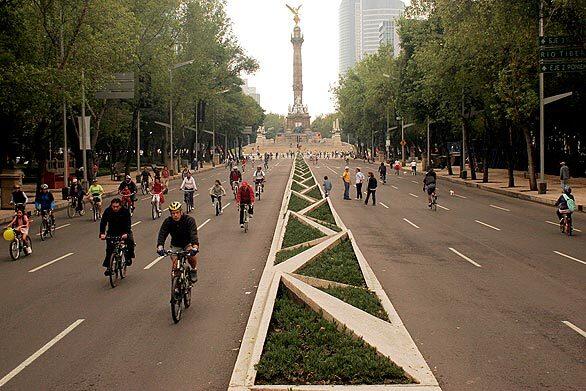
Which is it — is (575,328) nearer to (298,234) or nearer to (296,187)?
(298,234)

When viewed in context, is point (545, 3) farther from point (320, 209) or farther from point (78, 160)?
point (78, 160)

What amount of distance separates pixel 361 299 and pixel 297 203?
2075 centimetres

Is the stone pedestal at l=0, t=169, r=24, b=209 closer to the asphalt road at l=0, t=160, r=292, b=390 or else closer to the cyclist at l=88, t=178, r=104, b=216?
the cyclist at l=88, t=178, r=104, b=216

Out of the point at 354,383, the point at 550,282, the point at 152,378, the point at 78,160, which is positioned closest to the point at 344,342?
the point at 354,383

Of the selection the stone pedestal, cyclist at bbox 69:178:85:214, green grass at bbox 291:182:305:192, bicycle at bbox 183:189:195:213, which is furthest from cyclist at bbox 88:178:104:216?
green grass at bbox 291:182:305:192

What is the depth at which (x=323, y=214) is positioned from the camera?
27.3 meters

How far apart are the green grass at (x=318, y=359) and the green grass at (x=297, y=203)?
19310 mm

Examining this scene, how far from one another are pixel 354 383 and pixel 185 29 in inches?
2518

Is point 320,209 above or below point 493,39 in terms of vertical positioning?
below

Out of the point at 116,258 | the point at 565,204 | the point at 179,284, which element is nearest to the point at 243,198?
the point at 116,258

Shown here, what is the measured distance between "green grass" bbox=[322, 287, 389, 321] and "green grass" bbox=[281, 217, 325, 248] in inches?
237

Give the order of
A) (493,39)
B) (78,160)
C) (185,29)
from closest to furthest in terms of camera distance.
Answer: (493,39) < (78,160) < (185,29)

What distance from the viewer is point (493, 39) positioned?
132ft

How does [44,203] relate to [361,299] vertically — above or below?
above
